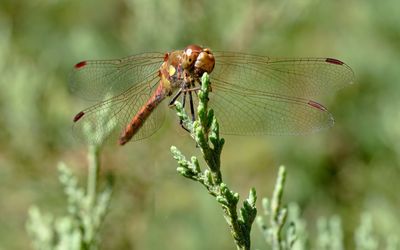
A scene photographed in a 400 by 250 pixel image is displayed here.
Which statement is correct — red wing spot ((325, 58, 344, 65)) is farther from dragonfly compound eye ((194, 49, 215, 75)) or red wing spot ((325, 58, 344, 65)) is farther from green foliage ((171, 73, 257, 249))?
green foliage ((171, 73, 257, 249))

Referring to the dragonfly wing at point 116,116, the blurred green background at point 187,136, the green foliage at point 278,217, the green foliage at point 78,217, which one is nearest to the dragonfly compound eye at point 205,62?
the dragonfly wing at point 116,116

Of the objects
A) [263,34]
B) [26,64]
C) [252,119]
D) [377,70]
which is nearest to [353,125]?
[377,70]

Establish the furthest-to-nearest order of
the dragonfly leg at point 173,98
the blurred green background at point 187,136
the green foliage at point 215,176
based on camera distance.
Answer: the blurred green background at point 187,136 < the dragonfly leg at point 173,98 < the green foliage at point 215,176

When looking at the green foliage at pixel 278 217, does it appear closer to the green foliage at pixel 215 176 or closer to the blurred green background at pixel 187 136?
the green foliage at pixel 215 176

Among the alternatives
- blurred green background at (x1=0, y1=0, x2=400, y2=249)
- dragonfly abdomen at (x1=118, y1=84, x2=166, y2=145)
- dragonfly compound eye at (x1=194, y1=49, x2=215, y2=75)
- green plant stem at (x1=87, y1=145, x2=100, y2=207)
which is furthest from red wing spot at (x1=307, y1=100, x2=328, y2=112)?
blurred green background at (x1=0, y1=0, x2=400, y2=249)

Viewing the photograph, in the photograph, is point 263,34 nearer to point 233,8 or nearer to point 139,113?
point 233,8

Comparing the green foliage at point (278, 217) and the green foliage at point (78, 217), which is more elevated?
the green foliage at point (78, 217)
